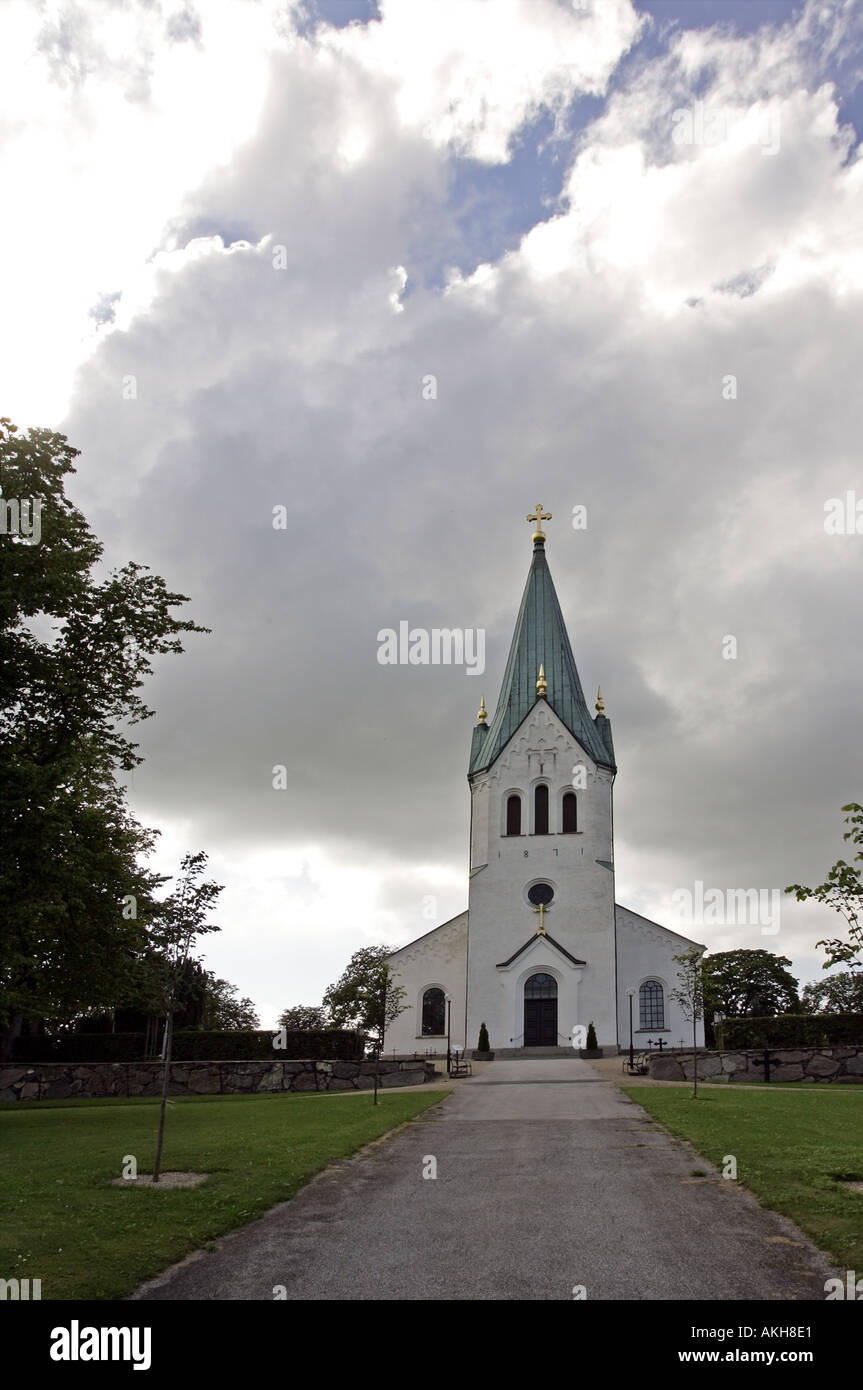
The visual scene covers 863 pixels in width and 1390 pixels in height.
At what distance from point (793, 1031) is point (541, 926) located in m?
16.2

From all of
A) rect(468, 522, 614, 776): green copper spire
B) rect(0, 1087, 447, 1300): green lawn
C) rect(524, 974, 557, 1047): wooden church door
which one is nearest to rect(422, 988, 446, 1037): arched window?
rect(524, 974, 557, 1047): wooden church door

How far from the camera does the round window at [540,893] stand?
5212 centimetres

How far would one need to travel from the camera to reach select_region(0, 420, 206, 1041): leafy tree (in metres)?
18.7

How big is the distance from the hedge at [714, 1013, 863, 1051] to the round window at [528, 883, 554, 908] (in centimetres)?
1429

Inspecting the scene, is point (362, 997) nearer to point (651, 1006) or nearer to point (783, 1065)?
point (651, 1006)

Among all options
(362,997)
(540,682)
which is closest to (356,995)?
(362,997)

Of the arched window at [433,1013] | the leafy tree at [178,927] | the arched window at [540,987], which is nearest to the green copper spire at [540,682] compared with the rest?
the arched window at [540,987]

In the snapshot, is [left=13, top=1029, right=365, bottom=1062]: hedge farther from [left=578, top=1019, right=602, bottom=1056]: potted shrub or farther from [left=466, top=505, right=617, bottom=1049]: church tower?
[left=466, top=505, right=617, bottom=1049]: church tower

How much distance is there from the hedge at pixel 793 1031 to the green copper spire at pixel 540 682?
19444mm

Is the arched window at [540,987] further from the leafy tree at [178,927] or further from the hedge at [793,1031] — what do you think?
the leafy tree at [178,927]

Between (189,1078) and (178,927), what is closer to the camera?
(178,927)

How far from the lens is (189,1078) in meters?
28.3
